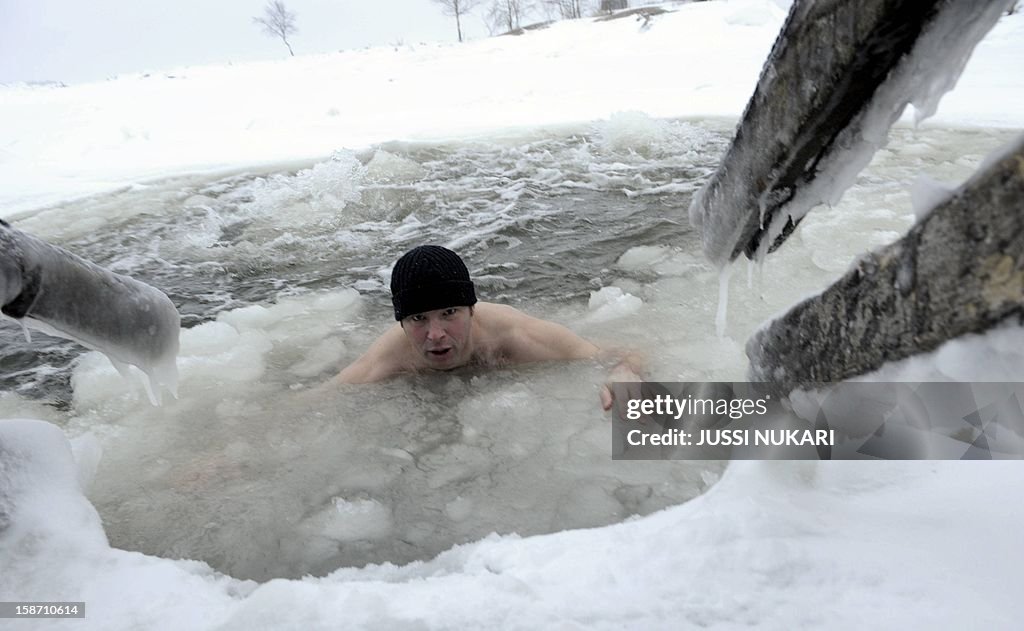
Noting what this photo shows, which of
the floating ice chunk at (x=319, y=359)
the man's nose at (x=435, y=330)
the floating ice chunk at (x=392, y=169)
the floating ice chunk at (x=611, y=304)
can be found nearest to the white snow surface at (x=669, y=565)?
the man's nose at (x=435, y=330)

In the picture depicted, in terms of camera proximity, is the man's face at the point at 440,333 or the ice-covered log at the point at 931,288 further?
the man's face at the point at 440,333

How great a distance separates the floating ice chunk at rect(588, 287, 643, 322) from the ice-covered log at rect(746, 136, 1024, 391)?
7.33 feet

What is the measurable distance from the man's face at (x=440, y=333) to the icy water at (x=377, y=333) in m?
0.13

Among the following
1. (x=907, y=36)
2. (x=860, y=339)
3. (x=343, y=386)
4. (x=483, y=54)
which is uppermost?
(x=483, y=54)

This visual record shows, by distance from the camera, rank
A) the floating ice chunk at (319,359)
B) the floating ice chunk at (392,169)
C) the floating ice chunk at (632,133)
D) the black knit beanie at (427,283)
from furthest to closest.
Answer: the floating ice chunk at (632,133)
the floating ice chunk at (392,169)
the floating ice chunk at (319,359)
the black knit beanie at (427,283)

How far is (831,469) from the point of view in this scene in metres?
1.23

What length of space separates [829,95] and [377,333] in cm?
289

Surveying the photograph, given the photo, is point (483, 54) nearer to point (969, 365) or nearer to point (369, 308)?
point (369, 308)

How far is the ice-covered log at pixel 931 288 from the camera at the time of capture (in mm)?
650

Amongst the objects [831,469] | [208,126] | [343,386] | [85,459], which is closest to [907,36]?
[831,469]

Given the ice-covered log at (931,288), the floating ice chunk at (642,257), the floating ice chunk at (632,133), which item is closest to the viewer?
the ice-covered log at (931,288)

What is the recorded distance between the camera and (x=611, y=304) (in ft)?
11.3

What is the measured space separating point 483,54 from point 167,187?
34.9ft

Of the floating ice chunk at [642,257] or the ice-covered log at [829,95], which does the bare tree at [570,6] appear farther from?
the ice-covered log at [829,95]
